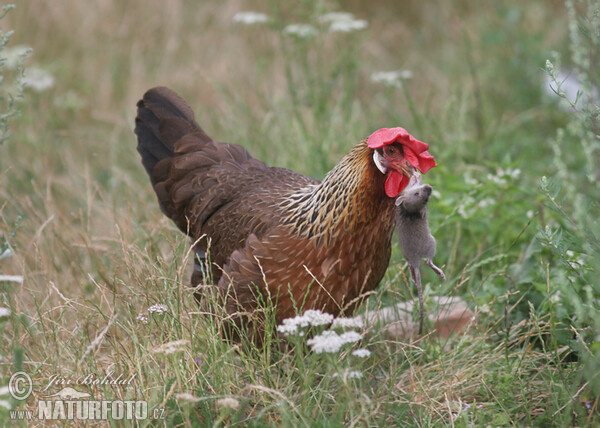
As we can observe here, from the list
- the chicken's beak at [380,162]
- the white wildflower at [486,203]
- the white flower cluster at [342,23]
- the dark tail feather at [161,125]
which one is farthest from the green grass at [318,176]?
the chicken's beak at [380,162]

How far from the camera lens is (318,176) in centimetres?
484

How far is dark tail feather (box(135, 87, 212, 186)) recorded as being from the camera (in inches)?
161

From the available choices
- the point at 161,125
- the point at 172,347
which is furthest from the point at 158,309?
the point at 161,125

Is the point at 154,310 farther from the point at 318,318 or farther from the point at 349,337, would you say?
the point at 349,337

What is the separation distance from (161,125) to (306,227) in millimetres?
1357

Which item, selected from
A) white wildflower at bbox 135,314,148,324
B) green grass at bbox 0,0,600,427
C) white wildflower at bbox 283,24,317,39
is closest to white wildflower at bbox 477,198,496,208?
green grass at bbox 0,0,600,427

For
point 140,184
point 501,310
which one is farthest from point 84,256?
point 501,310

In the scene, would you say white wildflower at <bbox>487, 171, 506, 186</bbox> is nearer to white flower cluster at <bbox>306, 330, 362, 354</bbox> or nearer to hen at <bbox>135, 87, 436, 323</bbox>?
hen at <bbox>135, 87, 436, 323</bbox>

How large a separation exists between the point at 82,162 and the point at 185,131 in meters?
2.46

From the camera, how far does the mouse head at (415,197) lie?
2918 mm

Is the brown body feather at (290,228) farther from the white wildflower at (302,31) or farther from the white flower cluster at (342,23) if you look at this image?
the white flower cluster at (342,23)

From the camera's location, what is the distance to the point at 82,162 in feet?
20.3

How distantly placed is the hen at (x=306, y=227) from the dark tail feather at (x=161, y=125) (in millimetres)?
384

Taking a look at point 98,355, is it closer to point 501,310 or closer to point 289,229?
point 289,229
